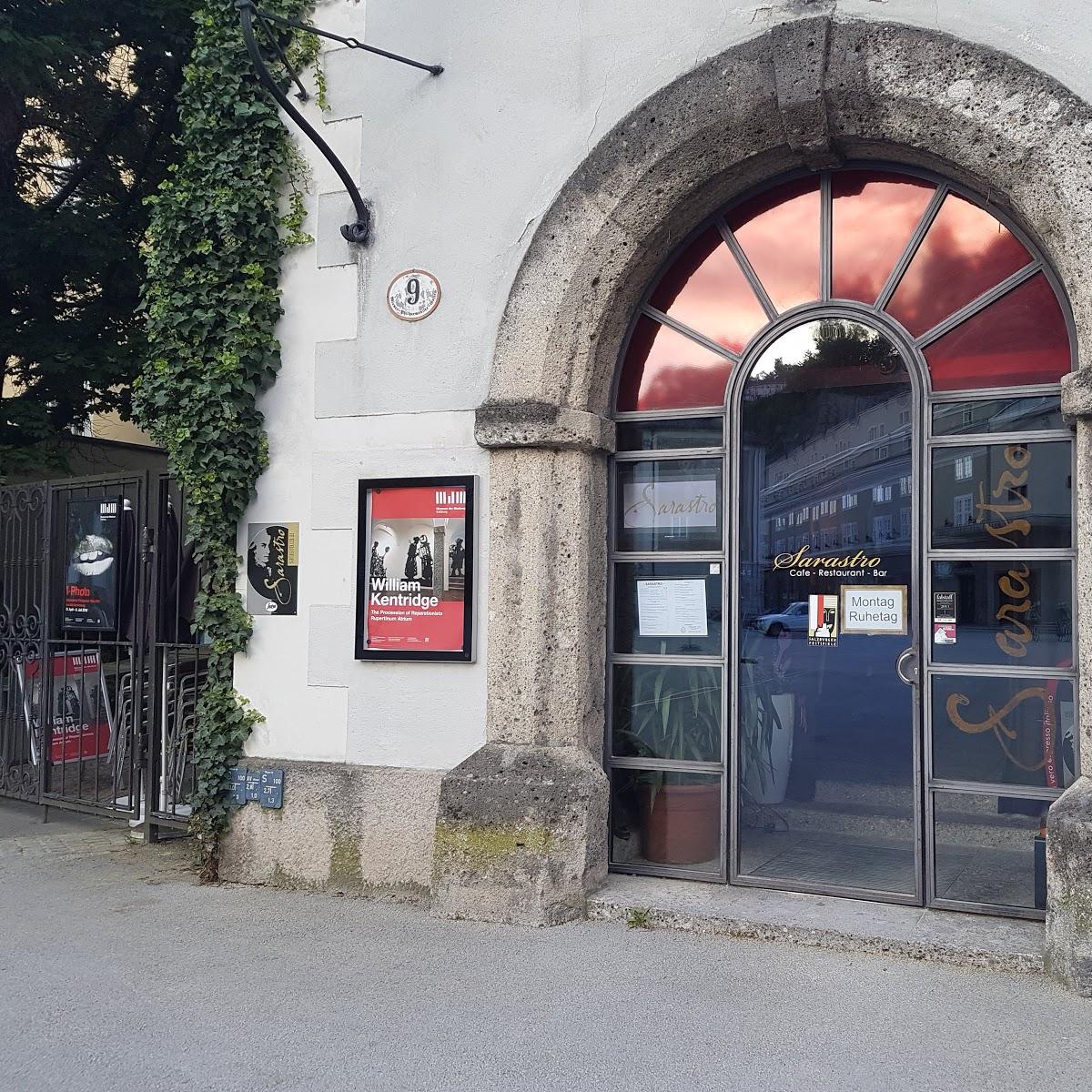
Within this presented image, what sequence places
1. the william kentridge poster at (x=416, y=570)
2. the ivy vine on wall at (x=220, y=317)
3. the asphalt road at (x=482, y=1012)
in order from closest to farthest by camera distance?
1. the asphalt road at (x=482, y=1012)
2. the william kentridge poster at (x=416, y=570)
3. the ivy vine on wall at (x=220, y=317)

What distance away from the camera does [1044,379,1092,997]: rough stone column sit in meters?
4.28

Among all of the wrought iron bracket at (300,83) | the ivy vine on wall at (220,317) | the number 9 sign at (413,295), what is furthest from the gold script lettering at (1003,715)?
the wrought iron bracket at (300,83)

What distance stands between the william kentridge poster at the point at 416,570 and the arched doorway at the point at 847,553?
2.42 feet

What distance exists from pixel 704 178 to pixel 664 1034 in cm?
355

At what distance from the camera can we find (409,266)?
230 inches

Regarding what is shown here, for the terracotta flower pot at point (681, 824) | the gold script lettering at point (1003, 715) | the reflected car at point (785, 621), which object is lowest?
the terracotta flower pot at point (681, 824)

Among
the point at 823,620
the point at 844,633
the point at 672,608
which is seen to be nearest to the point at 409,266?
the point at 672,608

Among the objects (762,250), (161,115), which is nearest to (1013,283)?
(762,250)

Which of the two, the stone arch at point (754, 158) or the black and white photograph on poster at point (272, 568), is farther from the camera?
the black and white photograph on poster at point (272, 568)

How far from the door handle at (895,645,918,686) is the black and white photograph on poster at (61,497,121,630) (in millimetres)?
4649

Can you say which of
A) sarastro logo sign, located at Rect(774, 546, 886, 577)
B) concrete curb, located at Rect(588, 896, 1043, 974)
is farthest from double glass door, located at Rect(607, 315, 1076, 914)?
concrete curb, located at Rect(588, 896, 1043, 974)

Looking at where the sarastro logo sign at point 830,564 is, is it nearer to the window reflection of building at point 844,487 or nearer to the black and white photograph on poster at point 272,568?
the window reflection of building at point 844,487

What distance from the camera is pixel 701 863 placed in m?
5.50

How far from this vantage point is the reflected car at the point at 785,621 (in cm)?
533
